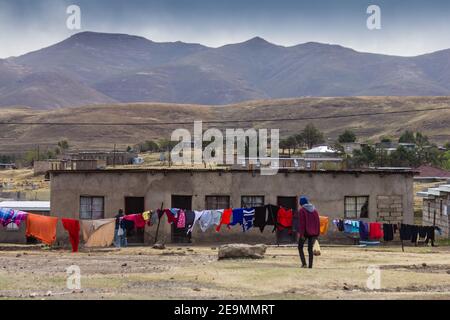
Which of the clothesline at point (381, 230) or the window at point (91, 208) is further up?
the window at point (91, 208)

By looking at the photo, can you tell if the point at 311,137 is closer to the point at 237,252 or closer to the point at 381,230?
the point at 381,230

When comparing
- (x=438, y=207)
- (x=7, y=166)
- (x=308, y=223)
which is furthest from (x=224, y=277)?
(x=7, y=166)

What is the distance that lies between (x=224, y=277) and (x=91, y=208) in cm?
1809

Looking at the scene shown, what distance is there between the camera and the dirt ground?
16469 mm

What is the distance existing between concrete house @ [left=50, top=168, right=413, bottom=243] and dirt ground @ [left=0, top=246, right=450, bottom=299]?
905 centimetres

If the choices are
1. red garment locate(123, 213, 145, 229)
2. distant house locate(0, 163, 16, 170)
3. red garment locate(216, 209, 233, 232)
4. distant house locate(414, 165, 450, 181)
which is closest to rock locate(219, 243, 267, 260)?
red garment locate(216, 209, 233, 232)

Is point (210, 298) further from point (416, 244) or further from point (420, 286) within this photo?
point (416, 244)

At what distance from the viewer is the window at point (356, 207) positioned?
121ft

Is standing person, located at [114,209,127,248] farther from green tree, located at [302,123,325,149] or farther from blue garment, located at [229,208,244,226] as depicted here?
green tree, located at [302,123,325,149]

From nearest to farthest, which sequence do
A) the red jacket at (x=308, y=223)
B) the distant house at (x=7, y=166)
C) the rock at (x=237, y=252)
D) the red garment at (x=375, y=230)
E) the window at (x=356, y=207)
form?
the red jacket at (x=308, y=223) → the rock at (x=237, y=252) → the red garment at (x=375, y=230) → the window at (x=356, y=207) → the distant house at (x=7, y=166)

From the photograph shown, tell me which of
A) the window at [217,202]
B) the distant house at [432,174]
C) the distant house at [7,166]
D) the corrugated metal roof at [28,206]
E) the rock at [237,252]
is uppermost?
the distant house at [7,166]

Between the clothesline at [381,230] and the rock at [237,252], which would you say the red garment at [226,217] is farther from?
the rock at [237,252]

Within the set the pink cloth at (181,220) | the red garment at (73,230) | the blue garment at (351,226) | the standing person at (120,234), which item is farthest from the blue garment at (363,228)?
the red garment at (73,230)

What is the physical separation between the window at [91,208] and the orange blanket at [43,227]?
3244mm
